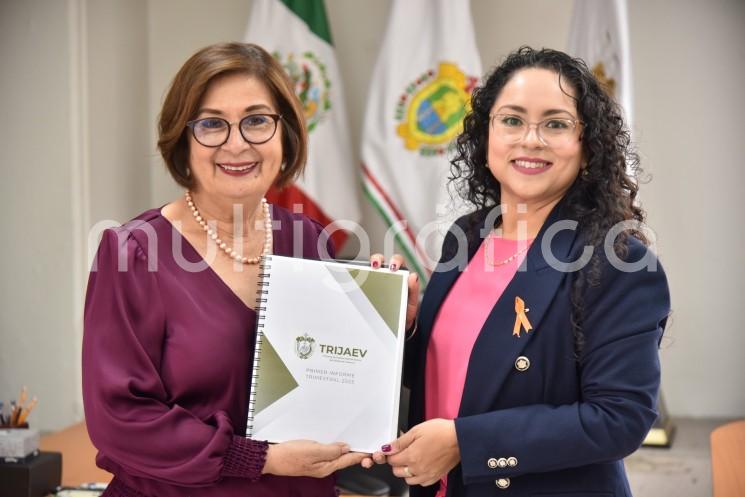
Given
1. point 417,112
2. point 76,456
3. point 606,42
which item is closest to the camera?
point 76,456

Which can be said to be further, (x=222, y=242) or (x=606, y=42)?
(x=606, y=42)

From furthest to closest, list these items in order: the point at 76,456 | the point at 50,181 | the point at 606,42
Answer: the point at 50,181
the point at 606,42
the point at 76,456

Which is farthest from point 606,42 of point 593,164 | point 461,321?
point 461,321

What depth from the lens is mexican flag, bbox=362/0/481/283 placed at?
11.8 ft

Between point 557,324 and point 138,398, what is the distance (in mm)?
786

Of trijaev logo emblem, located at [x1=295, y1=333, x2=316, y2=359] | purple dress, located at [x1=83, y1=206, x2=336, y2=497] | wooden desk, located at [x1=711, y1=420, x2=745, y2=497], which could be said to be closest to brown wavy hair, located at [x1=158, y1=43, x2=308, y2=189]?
purple dress, located at [x1=83, y1=206, x2=336, y2=497]

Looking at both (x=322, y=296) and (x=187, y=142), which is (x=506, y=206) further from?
(x=187, y=142)

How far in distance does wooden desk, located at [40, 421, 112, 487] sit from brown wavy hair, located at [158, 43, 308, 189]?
1.12 meters

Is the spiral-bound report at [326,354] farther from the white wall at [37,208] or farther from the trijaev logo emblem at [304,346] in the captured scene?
the white wall at [37,208]

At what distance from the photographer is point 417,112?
3650 mm

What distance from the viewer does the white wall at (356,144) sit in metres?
3.54

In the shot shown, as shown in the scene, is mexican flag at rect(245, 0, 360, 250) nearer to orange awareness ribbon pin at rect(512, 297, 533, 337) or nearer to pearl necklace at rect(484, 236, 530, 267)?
pearl necklace at rect(484, 236, 530, 267)

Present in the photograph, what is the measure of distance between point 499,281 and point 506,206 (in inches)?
7.0

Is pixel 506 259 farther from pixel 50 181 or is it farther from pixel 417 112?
pixel 50 181
